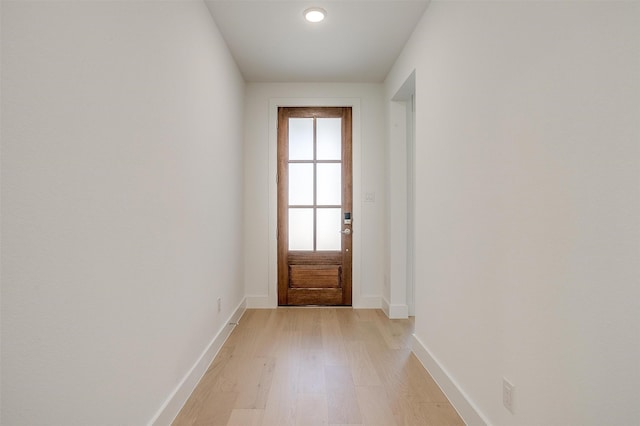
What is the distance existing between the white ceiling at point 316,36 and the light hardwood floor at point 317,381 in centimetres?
254

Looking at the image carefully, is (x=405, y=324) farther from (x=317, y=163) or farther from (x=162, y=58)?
(x=162, y=58)

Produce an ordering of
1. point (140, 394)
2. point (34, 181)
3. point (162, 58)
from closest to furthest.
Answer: point (34, 181)
point (140, 394)
point (162, 58)

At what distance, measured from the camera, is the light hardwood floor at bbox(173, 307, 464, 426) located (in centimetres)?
188

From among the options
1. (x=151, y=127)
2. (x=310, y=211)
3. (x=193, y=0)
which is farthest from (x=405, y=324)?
(x=193, y=0)

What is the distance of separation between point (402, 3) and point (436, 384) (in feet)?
8.43

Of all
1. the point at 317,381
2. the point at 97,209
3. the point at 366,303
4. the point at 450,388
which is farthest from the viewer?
the point at 366,303

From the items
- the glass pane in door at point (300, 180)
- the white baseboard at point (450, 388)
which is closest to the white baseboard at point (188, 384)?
the white baseboard at point (450, 388)

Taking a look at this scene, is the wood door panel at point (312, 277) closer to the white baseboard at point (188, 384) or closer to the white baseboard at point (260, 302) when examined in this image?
the white baseboard at point (260, 302)

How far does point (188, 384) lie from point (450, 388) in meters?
1.51

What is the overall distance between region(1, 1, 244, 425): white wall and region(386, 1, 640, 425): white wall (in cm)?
154

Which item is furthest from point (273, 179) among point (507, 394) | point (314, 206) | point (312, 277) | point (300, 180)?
point (507, 394)

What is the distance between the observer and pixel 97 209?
1205 millimetres

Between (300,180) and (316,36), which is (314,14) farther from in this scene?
(300,180)

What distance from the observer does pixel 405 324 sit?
11.4 ft
